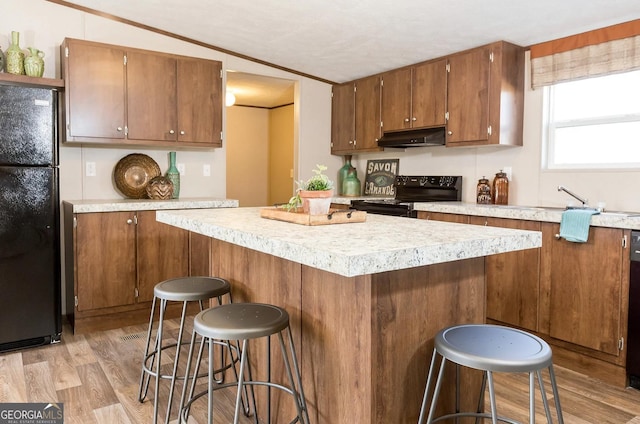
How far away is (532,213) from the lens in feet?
9.90

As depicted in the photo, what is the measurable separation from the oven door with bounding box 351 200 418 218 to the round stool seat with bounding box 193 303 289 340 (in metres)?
2.28

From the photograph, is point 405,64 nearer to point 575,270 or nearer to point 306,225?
point 575,270

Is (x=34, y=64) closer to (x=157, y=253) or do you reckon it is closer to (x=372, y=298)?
(x=157, y=253)

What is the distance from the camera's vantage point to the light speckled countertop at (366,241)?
1.26 m

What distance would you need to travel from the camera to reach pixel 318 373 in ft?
5.80

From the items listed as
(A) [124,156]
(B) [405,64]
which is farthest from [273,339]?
(B) [405,64]

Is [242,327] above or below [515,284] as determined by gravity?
above

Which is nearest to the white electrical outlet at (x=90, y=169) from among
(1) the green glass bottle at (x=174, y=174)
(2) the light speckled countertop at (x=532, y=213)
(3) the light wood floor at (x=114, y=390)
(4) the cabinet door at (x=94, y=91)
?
(4) the cabinet door at (x=94, y=91)

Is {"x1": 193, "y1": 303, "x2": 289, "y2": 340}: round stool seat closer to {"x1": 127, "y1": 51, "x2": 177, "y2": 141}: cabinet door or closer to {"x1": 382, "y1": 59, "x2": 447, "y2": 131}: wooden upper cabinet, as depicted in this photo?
{"x1": 127, "y1": 51, "x2": 177, "y2": 141}: cabinet door

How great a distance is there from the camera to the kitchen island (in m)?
1.40

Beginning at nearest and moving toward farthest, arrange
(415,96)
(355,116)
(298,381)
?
(298,381)
(415,96)
(355,116)

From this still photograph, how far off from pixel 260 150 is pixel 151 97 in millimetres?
3475

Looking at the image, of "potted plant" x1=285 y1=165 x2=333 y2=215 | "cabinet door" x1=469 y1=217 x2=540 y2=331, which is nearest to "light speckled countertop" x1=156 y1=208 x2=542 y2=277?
"potted plant" x1=285 y1=165 x2=333 y2=215

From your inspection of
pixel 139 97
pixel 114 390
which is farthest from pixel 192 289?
pixel 139 97
